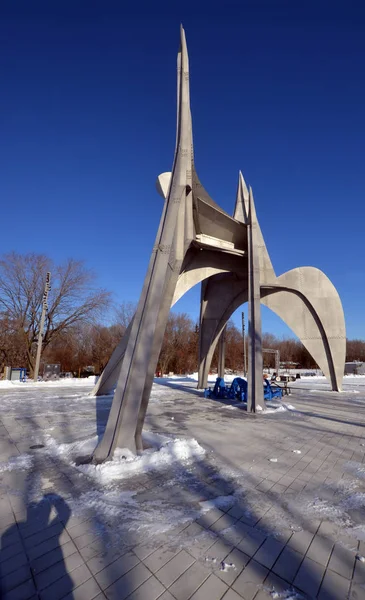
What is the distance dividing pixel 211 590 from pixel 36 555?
61.5 inches

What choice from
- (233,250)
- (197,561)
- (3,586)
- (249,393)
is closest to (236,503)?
(197,561)

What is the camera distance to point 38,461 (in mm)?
4930

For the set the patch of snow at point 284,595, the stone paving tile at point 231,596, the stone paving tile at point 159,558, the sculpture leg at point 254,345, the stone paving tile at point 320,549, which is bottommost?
the stone paving tile at point 159,558

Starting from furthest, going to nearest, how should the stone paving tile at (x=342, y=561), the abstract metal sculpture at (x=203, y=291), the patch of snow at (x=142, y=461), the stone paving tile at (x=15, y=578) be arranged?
1. the abstract metal sculpture at (x=203, y=291)
2. the patch of snow at (x=142, y=461)
3. the stone paving tile at (x=342, y=561)
4. the stone paving tile at (x=15, y=578)

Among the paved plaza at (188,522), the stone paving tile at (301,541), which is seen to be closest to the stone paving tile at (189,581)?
the paved plaza at (188,522)

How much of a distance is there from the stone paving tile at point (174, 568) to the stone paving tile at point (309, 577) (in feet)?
2.85

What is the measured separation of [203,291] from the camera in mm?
16734

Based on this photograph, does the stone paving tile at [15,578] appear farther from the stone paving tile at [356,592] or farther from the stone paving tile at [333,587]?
the stone paving tile at [356,592]

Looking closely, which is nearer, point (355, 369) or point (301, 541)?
point (301, 541)

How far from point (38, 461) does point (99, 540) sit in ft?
9.08

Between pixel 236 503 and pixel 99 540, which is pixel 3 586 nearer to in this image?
Result: pixel 99 540

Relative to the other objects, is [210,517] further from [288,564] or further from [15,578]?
[15,578]

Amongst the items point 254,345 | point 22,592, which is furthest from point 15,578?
point 254,345

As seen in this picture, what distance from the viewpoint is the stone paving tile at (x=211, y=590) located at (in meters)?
2.12
